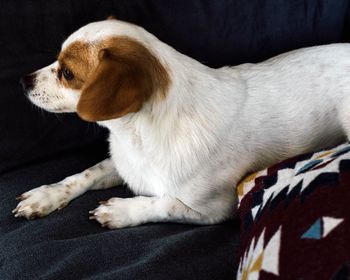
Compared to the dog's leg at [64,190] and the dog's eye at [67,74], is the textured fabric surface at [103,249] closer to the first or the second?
the dog's leg at [64,190]

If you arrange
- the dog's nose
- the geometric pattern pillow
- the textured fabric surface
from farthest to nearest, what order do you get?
1. the dog's nose
2. the textured fabric surface
3. the geometric pattern pillow

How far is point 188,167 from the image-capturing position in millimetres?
1339

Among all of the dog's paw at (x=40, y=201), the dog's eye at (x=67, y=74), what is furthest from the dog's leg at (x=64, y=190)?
the dog's eye at (x=67, y=74)

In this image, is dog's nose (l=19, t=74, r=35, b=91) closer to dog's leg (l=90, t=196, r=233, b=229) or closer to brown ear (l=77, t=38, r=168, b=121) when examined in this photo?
brown ear (l=77, t=38, r=168, b=121)

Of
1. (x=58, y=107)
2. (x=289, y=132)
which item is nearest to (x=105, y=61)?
(x=58, y=107)

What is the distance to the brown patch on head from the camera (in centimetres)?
126

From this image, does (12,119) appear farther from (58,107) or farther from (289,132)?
(289,132)

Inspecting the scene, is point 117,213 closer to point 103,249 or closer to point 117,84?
point 103,249

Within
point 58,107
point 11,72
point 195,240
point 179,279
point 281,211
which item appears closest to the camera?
point 281,211

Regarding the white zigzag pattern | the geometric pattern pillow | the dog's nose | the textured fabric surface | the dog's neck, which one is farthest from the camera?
the dog's nose

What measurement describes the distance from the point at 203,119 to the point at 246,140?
166mm

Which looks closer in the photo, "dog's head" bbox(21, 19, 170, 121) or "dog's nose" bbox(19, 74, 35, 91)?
"dog's head" bbox(21, 19, 170, 121)

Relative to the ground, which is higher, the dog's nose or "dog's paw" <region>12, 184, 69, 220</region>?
the dog's nose

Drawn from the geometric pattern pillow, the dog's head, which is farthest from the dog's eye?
the geometric pattern pillow
